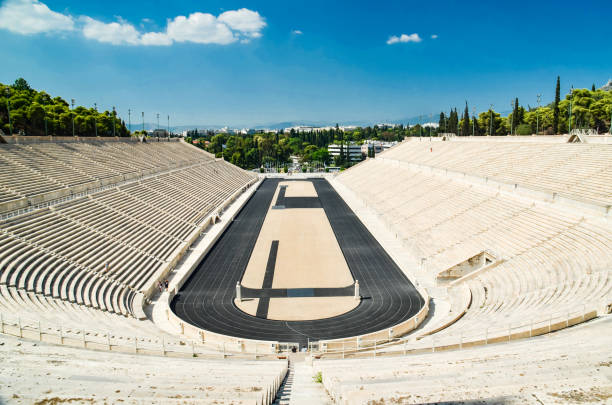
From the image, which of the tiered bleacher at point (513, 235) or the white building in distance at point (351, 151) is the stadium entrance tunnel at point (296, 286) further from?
the white building in distance at point (351, 151)

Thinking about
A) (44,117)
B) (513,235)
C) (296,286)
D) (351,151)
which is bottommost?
(296,286)

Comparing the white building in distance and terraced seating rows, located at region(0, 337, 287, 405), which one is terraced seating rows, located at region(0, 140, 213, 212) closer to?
terraced seating rows, located at region(0, 337, 287, 405)

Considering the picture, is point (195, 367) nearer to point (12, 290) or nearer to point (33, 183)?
point (12, 290)

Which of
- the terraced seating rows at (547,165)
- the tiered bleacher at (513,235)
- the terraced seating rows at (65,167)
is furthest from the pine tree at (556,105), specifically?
the terraced seating rows at (65,167)

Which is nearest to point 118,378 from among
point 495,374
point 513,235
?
point 495,374

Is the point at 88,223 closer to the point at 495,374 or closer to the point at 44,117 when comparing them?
the point at 495,374

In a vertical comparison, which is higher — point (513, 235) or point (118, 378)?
point (513, 235)

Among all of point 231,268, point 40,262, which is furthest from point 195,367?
point 231,268
